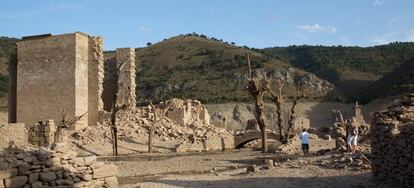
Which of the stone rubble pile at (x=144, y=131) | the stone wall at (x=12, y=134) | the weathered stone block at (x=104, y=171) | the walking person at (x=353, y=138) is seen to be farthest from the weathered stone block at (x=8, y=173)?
the stone rubble pile at (x=144, y=131)

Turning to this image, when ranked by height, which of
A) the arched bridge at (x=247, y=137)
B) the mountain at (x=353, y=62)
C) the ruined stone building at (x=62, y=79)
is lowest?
the arched bridge at (x=247, y=137)

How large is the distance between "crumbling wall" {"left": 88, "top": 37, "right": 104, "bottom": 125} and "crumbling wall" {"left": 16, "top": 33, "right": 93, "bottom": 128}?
29 cm

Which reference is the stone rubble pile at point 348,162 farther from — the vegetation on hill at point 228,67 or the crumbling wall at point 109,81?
the vegetation on hill at point 228,67

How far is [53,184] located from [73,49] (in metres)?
27.2

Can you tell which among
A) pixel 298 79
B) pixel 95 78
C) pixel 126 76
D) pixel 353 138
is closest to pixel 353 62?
pixel 298 79

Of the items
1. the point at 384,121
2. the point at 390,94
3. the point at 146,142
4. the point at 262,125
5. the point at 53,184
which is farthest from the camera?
the point at 390,94

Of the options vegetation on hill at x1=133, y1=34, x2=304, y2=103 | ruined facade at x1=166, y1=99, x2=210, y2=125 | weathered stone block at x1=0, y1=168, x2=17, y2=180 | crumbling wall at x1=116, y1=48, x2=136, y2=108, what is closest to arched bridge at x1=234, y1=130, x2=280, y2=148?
ruined facade at x1=166, y1=99, x2=210, y2=125

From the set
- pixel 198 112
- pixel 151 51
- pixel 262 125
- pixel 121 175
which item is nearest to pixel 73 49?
pixel 198 112

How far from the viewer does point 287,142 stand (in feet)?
96.3

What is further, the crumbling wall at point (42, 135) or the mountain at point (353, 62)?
the mountain at point (353, 62)

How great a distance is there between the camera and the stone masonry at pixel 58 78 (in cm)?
3719

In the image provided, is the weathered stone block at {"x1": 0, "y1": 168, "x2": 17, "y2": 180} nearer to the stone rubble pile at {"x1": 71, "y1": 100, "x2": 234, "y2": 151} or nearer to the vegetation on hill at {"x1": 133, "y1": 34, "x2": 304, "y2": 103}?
the stone rubble pile at {"x1": 71, "y1": 100, "x2": 234, "y2": 151}

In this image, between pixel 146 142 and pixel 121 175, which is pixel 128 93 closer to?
pixel 146 142

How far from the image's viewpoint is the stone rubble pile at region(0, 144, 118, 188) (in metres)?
10.8
